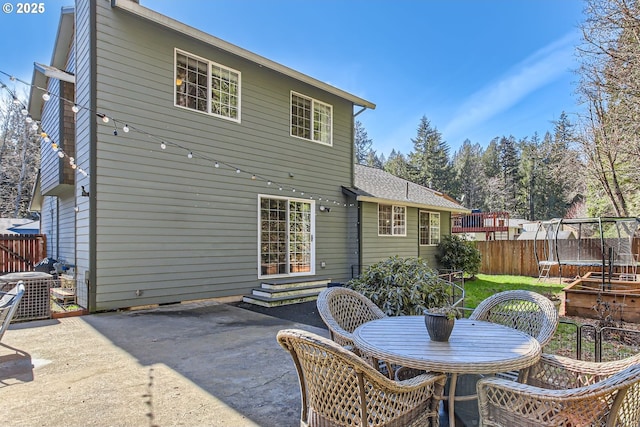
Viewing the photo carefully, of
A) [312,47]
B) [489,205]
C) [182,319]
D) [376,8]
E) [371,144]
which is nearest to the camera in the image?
[182,319]

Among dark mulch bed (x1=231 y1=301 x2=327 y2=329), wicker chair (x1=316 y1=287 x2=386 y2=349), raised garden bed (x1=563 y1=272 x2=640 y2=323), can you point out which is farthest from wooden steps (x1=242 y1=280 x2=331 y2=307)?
raised garden bed (x1=563 y1=272 x2=640 y2=323)

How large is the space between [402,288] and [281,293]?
129 inches

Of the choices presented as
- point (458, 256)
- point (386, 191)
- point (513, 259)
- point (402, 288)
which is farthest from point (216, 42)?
point (513, 259)

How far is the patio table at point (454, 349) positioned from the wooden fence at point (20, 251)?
39.5ft

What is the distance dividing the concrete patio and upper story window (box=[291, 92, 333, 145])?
5453mm

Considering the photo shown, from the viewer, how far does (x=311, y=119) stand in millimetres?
9219

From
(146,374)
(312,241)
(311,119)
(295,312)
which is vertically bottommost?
(295,312)

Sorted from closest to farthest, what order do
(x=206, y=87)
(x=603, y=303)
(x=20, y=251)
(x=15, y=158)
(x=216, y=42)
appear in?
(x=603, y=303)
(x=216, y=42)
(x=206, y=87)
(x=20, y=251)
(x=15, y=158)

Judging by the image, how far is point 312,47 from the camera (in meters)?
10.5

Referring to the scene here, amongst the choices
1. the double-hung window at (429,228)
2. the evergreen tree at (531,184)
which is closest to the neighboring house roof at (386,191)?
the double-hung window at (429,228)

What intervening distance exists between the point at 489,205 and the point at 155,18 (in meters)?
37.8

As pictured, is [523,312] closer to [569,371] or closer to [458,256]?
[569,371]

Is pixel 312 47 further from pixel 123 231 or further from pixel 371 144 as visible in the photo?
pixel 371 144

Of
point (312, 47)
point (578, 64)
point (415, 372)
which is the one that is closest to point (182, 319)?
point (415, 372)
